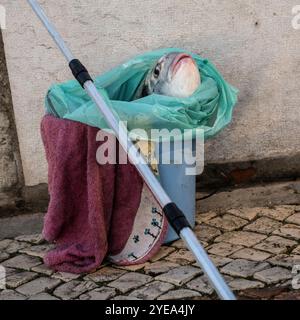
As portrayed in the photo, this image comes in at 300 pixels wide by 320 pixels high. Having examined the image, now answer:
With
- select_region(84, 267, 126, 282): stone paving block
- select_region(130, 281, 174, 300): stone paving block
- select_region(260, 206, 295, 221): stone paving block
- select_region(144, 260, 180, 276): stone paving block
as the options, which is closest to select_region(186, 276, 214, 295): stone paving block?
select_region(130, 281, 174, 300): stone paving block

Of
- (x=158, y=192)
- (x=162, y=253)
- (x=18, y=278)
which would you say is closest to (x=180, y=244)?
(x=162, y=253)

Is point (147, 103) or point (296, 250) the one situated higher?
point (147, 103)

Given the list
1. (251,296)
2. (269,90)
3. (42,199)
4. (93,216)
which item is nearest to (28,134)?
(42,199)

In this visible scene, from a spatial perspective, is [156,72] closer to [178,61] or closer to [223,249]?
[178,61]

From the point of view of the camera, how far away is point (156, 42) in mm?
4750

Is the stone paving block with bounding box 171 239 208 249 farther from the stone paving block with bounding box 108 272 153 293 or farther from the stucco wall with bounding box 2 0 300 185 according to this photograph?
the stucco wall with bounding box 2 0 300 185

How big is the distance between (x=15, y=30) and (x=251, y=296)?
2.25 m

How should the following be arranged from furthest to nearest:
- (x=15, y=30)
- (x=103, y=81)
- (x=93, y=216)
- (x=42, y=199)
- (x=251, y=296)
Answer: (x=42, y=199) → (x=15, y=30) → (x=103, y=81) → (x=93, y=216) → (x=251, y=296)

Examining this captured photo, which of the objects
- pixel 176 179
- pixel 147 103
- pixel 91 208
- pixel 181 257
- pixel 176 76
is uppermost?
pixel 176 76

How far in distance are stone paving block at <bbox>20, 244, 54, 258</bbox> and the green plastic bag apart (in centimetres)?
85

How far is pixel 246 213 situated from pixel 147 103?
1177 mm

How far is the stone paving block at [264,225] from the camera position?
4.49 meters

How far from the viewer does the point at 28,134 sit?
16.0 ft

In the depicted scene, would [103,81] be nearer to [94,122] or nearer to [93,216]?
[94,122]
